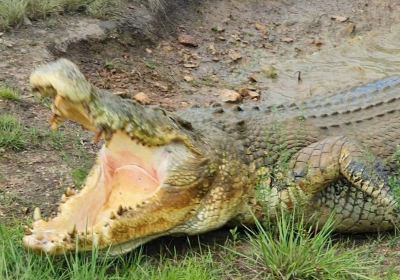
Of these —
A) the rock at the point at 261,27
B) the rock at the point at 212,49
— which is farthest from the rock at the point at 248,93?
the rock at the point at 261,27

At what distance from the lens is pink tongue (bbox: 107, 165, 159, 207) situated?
3426 mm

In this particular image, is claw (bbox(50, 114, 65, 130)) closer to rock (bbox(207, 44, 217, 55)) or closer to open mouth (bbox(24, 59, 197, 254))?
open mouth (bbox(24, 59, 197, 254))

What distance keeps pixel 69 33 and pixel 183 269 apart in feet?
12.4

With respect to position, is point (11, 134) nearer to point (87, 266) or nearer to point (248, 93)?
point (87, 266)

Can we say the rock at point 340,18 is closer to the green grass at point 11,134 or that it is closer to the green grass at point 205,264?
the green grass at point 11,134

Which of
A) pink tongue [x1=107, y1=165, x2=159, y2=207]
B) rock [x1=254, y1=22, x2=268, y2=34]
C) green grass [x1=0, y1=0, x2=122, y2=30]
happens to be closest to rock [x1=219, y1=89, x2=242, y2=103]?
green grass [x1=0, y1=0, x2=122, y2=30]

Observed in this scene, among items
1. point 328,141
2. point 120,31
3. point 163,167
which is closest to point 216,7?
point 120,31

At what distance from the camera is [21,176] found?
4191 millimetres

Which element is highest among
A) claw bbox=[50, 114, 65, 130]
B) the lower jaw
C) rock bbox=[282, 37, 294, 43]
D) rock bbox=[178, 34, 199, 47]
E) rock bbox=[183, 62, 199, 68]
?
claw bbox=[50, 114, 65, 130]

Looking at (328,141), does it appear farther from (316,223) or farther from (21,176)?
(21,176)

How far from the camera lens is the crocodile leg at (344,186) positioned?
388 cm

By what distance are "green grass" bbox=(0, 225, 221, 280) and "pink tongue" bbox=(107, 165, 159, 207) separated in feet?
0.89

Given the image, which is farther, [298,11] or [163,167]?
[298,11]

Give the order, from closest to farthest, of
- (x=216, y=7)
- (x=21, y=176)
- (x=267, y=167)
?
(x=267, y=167) < (x=21, y=176) < (x=216, y=7)
